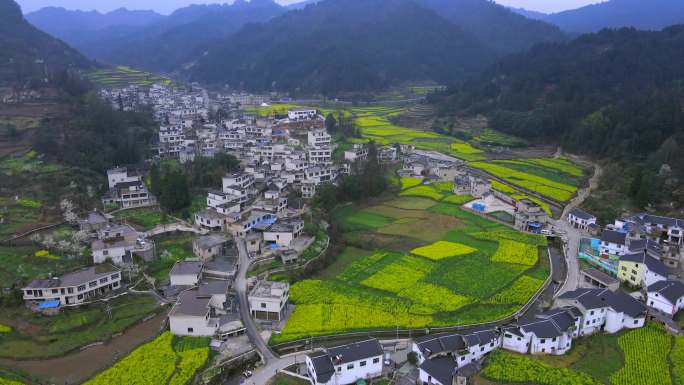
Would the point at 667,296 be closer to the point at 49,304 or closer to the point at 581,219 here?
the point at 581,219

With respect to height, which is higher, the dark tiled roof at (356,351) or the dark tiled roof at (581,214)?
the dark tiled roof at (581,214)

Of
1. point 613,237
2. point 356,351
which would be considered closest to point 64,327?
point 356,351

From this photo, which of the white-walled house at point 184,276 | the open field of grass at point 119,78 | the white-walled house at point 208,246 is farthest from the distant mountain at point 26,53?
the white-walled house at point 184,276

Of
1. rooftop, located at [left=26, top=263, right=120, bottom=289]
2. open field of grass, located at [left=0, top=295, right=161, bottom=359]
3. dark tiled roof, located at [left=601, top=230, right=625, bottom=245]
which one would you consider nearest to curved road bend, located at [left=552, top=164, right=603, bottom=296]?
dark tiled roof, located at [left=601, top=230, right=625, bottom=245]

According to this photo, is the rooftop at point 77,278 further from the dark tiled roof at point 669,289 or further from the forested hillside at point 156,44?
the forested hillside at point 156,44

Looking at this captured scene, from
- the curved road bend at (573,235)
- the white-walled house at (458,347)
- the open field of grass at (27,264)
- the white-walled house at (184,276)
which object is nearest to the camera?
the white-walled house at (458,347)

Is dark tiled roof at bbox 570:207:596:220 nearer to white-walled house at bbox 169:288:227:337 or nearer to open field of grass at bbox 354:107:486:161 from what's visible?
open field of grass at bbox 354:107:486:161
